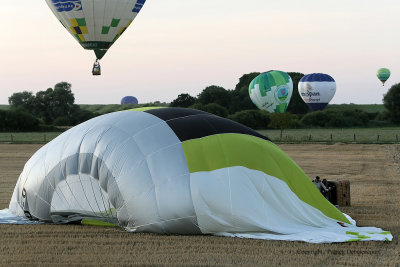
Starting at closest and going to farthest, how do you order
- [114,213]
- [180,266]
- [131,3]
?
[180,266] → [114,213] → [131,3]

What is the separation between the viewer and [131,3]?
33000 millimetres

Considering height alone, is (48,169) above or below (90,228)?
above

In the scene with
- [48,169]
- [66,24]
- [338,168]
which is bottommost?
[338,168]

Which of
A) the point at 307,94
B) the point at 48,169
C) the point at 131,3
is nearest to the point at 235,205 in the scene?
the point at 48,169

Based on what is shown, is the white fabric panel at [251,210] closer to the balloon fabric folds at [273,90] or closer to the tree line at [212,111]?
the tree line at [212,111]

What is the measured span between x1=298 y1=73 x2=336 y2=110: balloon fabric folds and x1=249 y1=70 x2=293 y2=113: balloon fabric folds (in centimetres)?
969

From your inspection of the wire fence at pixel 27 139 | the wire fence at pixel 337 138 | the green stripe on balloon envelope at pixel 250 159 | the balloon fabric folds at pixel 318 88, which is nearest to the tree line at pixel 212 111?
the balloon fabric folds at pixel 318 88

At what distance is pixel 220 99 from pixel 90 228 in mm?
90456

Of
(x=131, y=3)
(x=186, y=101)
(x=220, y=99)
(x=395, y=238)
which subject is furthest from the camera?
(x=220, y=99)

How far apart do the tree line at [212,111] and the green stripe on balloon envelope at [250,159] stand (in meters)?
57.8

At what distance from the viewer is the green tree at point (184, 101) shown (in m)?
91.5

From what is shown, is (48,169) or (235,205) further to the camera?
(48,169)

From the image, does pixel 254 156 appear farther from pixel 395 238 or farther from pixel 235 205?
pixel 395 238

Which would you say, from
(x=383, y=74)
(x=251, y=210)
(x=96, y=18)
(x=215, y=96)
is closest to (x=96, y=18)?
(x=96, y=18)
